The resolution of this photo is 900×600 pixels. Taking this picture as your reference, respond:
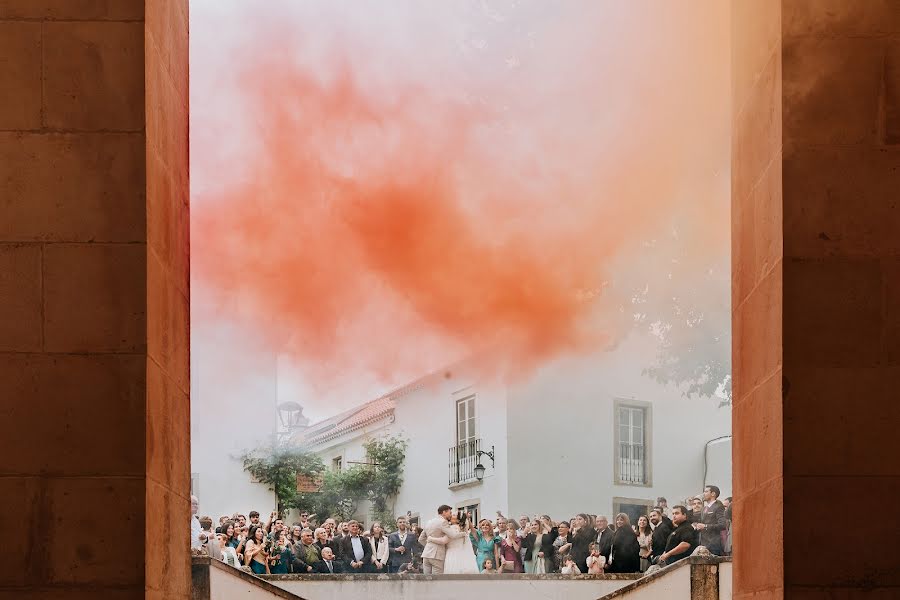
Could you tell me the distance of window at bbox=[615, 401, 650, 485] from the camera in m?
29.6

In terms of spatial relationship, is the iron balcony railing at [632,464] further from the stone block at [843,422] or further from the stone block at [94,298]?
the stone block at [94,298]

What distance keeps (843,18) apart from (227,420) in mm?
22649

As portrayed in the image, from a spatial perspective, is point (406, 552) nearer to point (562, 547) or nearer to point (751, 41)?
point (562, 547)

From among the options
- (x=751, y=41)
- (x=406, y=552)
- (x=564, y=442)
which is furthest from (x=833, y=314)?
(x=564, y=442)

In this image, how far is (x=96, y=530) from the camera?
6.13 meters

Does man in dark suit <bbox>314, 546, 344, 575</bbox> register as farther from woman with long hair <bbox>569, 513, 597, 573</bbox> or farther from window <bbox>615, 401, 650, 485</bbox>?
window <bbox>615, 401, 650, 485</bbox>

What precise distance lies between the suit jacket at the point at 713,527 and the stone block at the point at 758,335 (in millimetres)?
8477

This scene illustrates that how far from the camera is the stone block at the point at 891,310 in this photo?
6508mm

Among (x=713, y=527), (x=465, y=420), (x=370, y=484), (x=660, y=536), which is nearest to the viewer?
(x=713, y=527)

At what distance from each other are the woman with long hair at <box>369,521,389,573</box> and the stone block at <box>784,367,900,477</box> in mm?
12826

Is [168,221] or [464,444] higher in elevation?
[168,221]

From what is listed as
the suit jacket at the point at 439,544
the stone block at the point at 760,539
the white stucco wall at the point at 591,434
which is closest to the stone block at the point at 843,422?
the stone block at the point at 760,539

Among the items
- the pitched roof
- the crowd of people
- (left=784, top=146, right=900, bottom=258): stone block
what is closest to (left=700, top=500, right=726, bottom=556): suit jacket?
the crowd of people

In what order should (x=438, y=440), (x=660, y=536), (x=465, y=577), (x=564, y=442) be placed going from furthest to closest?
(x=438, y=440) < (x=564, y=442) < (x=465, y=577) < (x=660, y=536)
